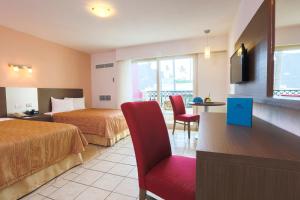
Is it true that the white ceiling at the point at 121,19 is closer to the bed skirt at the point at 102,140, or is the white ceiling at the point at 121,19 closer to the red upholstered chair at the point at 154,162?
the red upholstered chair at the point at 154,162

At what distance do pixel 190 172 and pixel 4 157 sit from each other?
1666mm

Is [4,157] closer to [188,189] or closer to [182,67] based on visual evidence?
[188,189]

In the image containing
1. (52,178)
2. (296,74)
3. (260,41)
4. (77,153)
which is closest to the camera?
(296,74)

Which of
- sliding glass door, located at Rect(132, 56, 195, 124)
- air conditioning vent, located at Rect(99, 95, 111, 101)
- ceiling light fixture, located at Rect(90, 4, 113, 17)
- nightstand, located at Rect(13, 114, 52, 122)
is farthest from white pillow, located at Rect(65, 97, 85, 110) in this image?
ceiling light fixture, located at Rect(90, 4, 113, 17)

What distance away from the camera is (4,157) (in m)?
1.46

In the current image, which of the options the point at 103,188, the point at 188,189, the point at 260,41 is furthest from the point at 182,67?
the point at 188,189

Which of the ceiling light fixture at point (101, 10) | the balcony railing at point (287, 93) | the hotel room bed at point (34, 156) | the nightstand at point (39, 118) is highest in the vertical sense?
the ceiling light fixture at point (101, 10)

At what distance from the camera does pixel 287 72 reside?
3.03ft

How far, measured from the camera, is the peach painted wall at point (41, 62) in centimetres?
306

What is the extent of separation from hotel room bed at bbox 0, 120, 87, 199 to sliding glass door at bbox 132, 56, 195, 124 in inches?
112

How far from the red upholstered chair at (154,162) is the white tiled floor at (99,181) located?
2.49 feet

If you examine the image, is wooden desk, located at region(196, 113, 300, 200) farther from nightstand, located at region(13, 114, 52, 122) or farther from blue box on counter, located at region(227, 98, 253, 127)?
nightstand, located at region(13, 114, 52, 122)

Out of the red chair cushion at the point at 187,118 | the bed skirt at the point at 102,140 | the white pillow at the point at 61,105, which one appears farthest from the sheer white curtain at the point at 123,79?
the red chair cushion at the point at 187,118

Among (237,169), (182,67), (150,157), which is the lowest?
(150,157)
